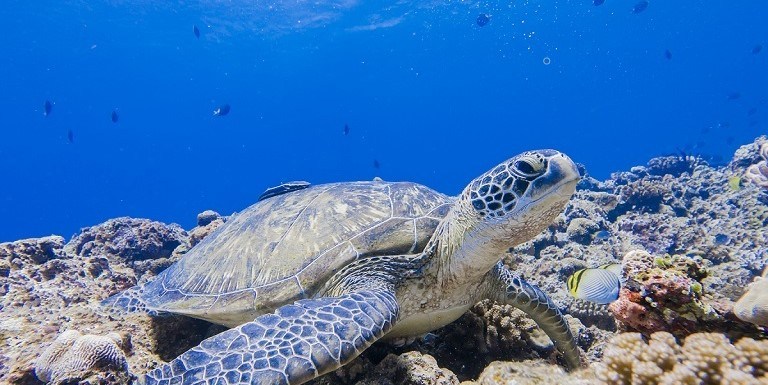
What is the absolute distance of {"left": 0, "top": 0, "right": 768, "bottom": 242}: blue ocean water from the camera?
4938cm

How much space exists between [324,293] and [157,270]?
446 cm

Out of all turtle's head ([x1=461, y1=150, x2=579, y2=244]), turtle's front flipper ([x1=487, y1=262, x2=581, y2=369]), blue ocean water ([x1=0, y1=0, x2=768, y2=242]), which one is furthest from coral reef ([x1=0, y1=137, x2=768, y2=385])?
blue ocean water ([x1=0, y1=0, x2=768, y2=242])

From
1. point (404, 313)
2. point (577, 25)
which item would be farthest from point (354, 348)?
point (577, 25)

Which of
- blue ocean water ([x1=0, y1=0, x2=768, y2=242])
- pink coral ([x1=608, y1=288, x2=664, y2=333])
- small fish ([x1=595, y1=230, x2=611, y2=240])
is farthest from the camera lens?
blue ocean water ([x1=0, y1=0, x2=768, y2=242])

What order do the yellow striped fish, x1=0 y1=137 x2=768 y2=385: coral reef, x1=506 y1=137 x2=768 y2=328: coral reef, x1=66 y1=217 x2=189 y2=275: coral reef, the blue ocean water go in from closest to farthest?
x1=0 y1=137 x2=768 y2=385: coral reef → the yellow striped fish → x1=506 y1=137 x2=768 y2=328: coral reef → x1=66 y1=217 x2=189 y2=275: coral reef → the blue ocean water

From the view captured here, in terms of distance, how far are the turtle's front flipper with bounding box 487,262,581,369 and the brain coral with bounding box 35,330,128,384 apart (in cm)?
261

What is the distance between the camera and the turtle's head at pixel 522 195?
238 centimetres

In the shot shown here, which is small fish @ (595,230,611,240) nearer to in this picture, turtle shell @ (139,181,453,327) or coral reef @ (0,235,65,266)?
turtle shell @ (139,181,453,327)

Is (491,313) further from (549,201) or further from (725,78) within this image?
(725,78)

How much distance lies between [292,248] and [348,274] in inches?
23.0

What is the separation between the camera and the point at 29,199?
104312mm

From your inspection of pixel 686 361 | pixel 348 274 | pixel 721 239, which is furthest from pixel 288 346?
pixel 721 239

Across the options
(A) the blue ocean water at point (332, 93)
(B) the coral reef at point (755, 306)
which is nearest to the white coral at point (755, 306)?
(B) the coral reef at point (755, 306)

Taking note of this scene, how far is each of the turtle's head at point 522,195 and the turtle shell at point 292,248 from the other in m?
0.79
